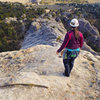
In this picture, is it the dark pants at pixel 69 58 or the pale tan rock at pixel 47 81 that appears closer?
the pale tan rock at pixel 47 81

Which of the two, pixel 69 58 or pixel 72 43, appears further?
pixel 69 58

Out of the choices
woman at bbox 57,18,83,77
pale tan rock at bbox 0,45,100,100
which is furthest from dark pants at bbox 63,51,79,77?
pale tan rock at bbox 0,45,100,100

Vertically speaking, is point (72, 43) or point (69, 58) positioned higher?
point (72, 43)

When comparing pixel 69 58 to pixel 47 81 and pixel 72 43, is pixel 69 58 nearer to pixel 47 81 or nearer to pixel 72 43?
pixel 72 43

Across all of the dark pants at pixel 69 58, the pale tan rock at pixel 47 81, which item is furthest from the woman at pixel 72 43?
the pale tan rock at pixel 47 81

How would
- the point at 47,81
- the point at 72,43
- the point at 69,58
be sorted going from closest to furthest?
the point at 72,43 < the point at 47,81 < the point at 69,58

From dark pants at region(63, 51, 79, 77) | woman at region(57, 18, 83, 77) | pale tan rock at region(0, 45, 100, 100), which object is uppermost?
woman at region(57, 18, 83, 77)

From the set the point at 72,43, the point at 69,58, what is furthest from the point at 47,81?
the point at 72,43

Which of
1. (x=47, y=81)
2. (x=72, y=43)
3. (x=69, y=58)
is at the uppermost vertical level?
(x=72, y=43)

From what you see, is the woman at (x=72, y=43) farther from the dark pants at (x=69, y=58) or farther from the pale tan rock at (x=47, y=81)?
the pale tan rock at (x=47, y=81)

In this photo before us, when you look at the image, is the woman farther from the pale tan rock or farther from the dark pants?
the pale tan rock

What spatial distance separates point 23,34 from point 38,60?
78.2 feet

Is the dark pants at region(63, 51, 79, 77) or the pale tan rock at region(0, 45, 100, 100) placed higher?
the dark pants at region(63, 51, 79, 77)

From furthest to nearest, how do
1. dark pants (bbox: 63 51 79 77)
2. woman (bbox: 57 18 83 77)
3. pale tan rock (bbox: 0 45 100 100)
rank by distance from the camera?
dark pants (bbox: 63 51 79 77)
woman (bbox: 57 18 83 77)
pale tan rock (bbox: 0 45 100 100)
